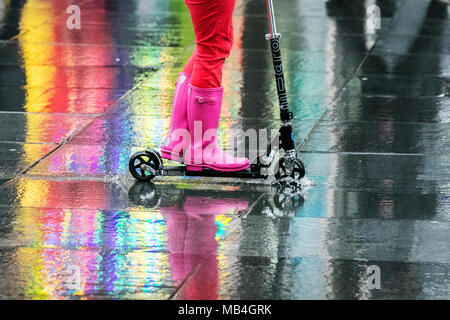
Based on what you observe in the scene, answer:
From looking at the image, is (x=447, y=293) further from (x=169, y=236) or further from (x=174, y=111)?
(x=174, y=111)

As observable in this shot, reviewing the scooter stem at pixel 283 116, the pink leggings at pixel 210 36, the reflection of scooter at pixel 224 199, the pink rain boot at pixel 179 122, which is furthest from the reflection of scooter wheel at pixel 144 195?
the scooter stem at pixel 283 116

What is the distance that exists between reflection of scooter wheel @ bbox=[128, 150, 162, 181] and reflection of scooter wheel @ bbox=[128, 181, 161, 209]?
5 cm

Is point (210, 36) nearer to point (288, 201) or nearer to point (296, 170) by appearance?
point (296, 170)

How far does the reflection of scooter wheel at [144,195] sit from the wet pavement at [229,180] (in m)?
0.02

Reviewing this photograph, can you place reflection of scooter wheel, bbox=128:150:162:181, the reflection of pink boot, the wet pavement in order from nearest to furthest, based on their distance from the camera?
the wet pavement, the reflection of pink boot, reflection of scooter wheel, bbox=128:150:162:181

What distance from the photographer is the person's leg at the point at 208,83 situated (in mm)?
6281

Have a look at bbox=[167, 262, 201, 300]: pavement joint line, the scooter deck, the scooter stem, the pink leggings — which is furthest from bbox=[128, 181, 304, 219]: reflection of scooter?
bbox=[167, 262, 201, 300]: pavement joint line

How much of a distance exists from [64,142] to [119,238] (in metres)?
2.25

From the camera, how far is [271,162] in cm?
662

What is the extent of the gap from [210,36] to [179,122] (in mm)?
649

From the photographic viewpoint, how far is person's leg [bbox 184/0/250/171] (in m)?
A: 6.28

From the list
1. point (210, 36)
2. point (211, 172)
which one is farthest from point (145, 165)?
point (210, 36)

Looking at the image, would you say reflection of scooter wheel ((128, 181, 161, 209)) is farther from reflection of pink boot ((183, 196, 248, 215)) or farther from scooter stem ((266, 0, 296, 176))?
scooter stem ((266, 0, 296, 176))
